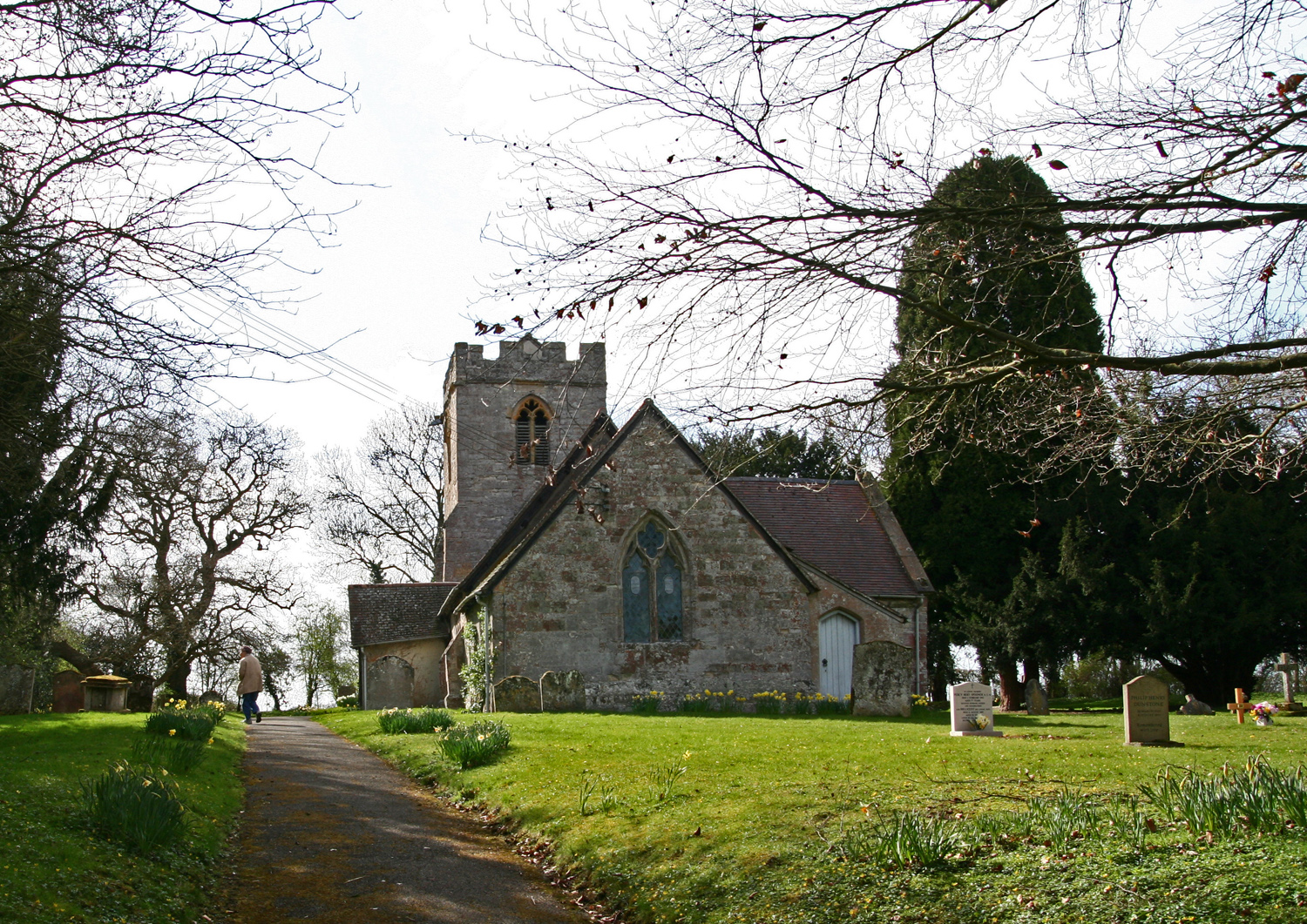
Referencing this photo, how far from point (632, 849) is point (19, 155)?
5916 mm

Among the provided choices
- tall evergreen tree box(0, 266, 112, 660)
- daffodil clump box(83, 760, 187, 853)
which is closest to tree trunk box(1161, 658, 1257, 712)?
tall evergreen tree box(0, 266, 112, 660)

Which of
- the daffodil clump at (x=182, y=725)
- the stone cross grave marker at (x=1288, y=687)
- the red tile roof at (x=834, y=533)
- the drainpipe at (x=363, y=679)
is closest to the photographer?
the daffodil clump at (x=182, y=725)

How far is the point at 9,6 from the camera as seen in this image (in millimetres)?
5273

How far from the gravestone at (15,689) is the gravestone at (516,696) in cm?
813

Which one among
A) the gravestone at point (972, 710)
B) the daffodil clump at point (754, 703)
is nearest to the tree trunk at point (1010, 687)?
the daffodil clump at point (754, 703)

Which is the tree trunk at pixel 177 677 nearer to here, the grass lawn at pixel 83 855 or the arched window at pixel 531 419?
the arched window at pixel 531 419

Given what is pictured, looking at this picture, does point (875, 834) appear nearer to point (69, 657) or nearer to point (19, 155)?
point (19, 155)

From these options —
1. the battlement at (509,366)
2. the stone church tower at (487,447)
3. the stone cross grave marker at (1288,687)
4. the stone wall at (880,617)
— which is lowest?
the stone cross grave marker at (1288,687)

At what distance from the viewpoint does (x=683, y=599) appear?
73.2ft

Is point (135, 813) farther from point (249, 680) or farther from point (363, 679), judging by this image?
point (363, 679)

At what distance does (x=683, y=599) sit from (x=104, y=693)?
37.9 ft

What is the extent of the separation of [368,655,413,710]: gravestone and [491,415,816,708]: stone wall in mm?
7663

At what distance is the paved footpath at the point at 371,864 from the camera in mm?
6383

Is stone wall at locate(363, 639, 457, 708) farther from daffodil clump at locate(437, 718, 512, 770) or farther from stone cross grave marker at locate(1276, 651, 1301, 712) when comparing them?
stone cross grave marker at locate(1276, 651, 1301, 712)
